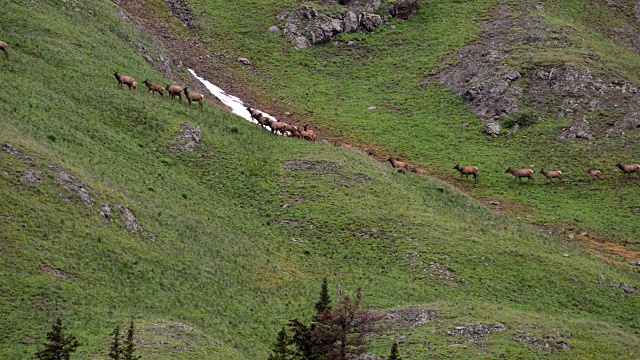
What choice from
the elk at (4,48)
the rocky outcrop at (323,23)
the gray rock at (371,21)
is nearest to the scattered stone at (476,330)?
the elk at (4,48)

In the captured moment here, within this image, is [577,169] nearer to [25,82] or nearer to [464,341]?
[464,341]

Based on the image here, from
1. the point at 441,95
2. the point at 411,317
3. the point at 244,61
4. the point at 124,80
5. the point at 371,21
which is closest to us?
the point at 411,317

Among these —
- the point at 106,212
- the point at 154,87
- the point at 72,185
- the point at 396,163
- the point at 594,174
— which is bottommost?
the point at 396,163

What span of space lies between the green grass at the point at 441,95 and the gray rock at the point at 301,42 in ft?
2.37

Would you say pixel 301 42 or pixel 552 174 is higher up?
pixel 552 174

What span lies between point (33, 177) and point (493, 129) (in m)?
42.4

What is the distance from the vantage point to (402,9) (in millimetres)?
86250

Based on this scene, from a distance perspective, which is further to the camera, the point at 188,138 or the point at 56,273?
the point at 188,138

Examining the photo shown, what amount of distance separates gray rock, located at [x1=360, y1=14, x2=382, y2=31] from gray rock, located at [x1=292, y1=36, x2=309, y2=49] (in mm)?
6490

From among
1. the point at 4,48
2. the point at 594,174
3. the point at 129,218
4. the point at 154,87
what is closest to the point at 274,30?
the point at 154,87

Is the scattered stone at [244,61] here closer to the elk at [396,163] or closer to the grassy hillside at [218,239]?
the grassy hillside at [218,239]

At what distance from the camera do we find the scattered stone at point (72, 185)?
3853 cm

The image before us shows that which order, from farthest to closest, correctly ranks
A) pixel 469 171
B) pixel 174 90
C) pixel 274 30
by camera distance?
pixel 274 30, pixel 469 171, pixel 174 90

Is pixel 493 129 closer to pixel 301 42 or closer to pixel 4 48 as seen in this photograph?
pixel 301 42
